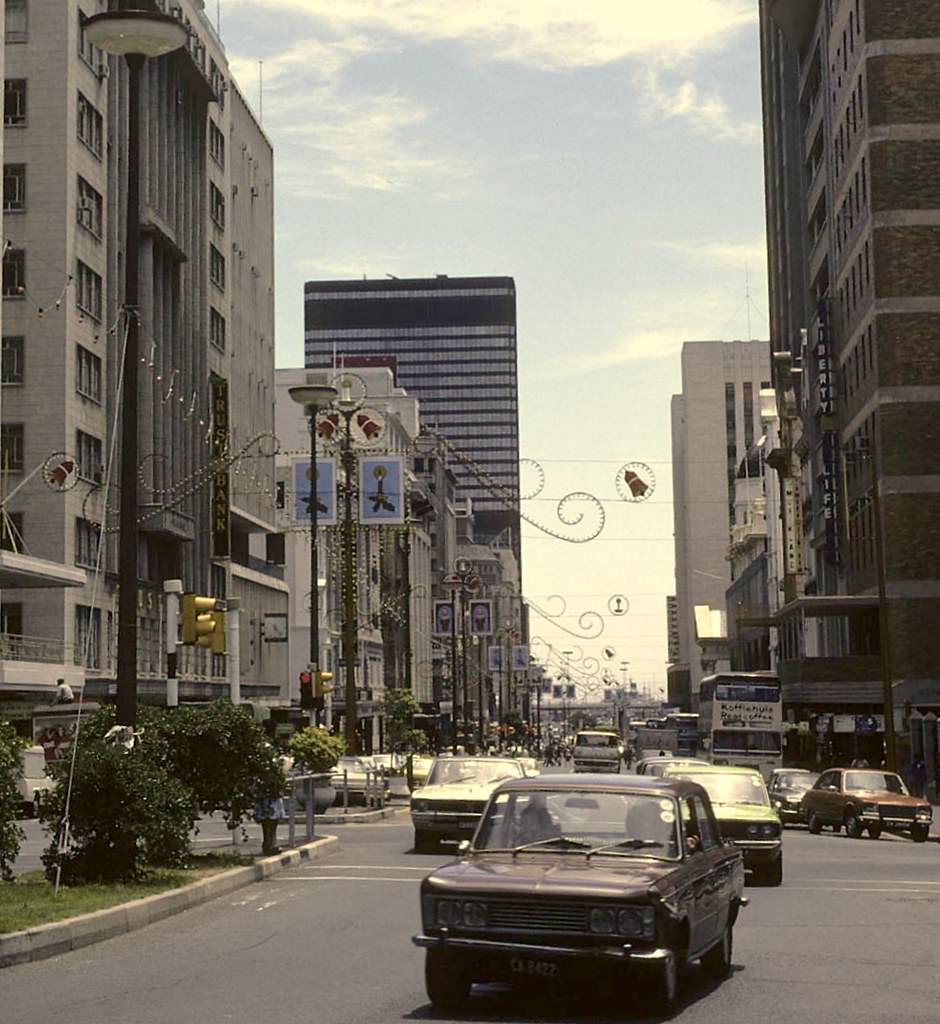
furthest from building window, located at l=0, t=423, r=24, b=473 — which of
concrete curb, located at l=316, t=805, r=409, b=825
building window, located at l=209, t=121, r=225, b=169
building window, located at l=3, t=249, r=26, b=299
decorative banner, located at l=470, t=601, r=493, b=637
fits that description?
decorative banner, located at l=470, t=601, r=493, b=637

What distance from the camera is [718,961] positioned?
46.9ft

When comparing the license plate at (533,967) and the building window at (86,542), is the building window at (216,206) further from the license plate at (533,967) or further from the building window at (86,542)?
the license plate at (533,967)

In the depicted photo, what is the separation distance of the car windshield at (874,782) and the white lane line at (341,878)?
19206 millimetres

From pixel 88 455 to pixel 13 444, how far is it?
4.16 m

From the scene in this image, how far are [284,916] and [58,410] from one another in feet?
169

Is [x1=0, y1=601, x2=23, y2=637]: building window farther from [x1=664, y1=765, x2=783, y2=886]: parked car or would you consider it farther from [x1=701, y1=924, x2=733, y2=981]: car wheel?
[x1=701, y1=924, x2=733, y2=981]: car wheel

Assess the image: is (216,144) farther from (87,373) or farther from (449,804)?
(449,804)

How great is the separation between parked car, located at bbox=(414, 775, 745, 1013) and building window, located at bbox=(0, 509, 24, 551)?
49.8m

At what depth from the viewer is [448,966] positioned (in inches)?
483

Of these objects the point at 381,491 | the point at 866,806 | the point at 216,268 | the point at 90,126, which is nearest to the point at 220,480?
the point at 216,268

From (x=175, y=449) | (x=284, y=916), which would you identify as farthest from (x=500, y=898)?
(x=175, y=449)

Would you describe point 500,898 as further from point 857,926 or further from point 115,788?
point 115,788

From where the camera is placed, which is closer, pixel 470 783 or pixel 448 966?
pixel 448 966

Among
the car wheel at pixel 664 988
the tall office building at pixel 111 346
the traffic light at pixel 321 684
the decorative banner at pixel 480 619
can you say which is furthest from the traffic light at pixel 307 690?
the decorative banner at pixel 480 619
